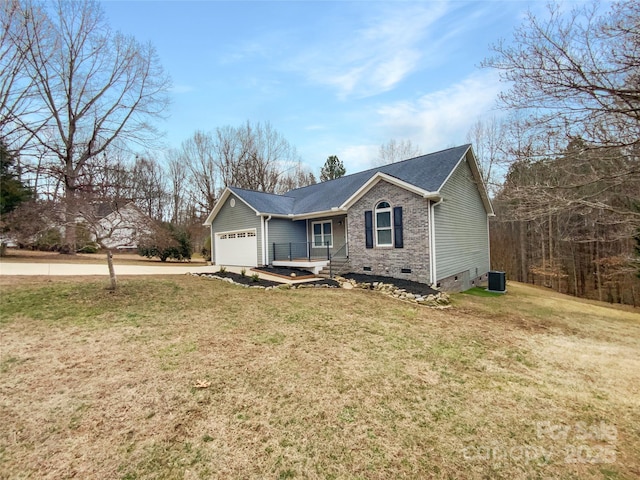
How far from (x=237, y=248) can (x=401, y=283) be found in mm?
9816

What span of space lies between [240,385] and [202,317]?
323 centimetres

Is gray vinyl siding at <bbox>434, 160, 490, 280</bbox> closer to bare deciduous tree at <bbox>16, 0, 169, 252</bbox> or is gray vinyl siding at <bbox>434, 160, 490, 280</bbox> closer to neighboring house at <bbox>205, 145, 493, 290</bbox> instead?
neighboring house at <bbox>205, 145, 493, 290</bbox>

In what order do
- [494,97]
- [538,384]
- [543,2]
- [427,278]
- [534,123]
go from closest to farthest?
[538,384]
[543,2]
[534,123]
[494,97]
[427,278]

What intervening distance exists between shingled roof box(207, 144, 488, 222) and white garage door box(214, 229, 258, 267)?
1.94 metres

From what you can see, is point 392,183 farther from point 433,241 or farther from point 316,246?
point 316,246

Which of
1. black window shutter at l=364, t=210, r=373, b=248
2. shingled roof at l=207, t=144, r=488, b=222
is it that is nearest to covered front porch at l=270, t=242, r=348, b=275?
black window shutter at l=364, t=210, r=373, b=248

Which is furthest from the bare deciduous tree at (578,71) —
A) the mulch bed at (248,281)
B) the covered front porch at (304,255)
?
the mulch bed at (248,281)

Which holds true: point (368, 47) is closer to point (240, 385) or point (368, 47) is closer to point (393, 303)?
point (393, 303)

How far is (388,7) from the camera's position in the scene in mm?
9555

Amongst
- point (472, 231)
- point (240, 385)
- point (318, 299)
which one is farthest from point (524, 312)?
point (240, 385)

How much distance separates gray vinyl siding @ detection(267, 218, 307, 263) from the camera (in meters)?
15.2

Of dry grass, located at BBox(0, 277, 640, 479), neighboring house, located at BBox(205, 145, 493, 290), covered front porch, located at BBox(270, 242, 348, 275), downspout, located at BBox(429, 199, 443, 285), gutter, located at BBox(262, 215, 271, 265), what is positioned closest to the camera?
dry grass, located at BBox(0, 277, 640, 479)

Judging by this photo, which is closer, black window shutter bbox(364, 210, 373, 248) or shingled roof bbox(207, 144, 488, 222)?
shingled roof bbox(207, 144, 488, 222)

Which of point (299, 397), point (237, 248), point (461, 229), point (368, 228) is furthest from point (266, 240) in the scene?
point (299, 397)
